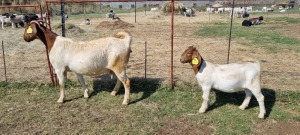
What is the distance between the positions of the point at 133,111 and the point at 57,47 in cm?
222

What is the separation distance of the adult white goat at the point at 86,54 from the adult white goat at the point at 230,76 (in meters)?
1.47

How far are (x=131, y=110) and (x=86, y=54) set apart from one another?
5.17 ft

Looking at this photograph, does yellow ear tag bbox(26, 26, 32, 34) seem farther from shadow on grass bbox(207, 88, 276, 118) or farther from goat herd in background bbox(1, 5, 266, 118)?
shadow on grass bbox(207, 88, 276, 118)

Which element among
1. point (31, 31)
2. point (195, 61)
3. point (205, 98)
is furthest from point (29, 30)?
point (205, 98)

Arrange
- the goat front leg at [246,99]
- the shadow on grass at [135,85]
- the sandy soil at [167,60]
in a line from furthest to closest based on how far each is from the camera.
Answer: the sandy soil at [167,60]
the shadow on grass at [135,85]
the goat front leg at [246,99]

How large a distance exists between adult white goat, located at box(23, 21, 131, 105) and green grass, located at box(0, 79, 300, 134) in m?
0.68

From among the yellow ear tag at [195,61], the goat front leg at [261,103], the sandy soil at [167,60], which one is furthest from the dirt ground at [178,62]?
the yellow ear tag at [195,61]

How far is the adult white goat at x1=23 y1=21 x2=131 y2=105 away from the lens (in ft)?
22.4

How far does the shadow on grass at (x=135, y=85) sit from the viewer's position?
7.90 metres

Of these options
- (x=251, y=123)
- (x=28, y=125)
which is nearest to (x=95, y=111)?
(x=28, y=125)

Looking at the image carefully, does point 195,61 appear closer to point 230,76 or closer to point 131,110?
point 230,76

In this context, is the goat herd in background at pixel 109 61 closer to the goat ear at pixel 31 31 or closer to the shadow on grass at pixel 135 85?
the goat ear at pixel 31 31

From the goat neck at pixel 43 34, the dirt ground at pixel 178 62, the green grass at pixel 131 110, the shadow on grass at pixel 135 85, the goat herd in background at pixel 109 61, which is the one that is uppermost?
the goat neck at pixel 43 34

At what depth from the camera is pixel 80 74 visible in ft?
23.9
